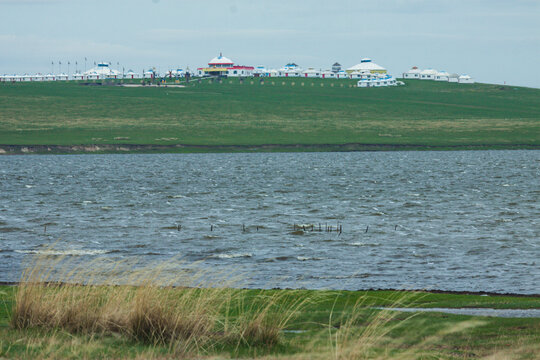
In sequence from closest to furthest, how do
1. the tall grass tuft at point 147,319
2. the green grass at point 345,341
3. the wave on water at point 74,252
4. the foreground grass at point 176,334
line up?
the green grass at point 345,341 < the foreground grass at point 176,334 < the tall grass tuft at point 147,319 < the wave on water at point 74,252

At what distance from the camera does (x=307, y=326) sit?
750 inches

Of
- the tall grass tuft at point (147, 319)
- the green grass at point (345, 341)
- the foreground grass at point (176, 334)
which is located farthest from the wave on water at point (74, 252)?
the tall grass tuft at point (147, 319)

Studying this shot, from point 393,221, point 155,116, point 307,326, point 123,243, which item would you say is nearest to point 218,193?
point 393,221

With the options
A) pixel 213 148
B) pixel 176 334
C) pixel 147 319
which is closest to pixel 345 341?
pixel 176 334

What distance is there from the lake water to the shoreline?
4475 centimetres

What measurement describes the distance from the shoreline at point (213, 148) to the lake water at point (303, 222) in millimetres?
44748

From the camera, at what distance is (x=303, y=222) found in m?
50.8

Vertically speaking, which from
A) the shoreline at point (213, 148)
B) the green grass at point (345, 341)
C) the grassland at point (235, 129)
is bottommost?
Result: the shoreline at point (213, 148)

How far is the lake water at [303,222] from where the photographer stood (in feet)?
107

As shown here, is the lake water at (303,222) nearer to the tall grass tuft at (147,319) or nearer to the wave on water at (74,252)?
the wave on water at (74,252)

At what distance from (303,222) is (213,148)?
100 meters

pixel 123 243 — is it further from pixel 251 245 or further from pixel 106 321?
pixel 106 321

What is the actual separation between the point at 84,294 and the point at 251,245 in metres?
24.4

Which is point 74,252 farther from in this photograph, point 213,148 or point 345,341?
point 213,148
